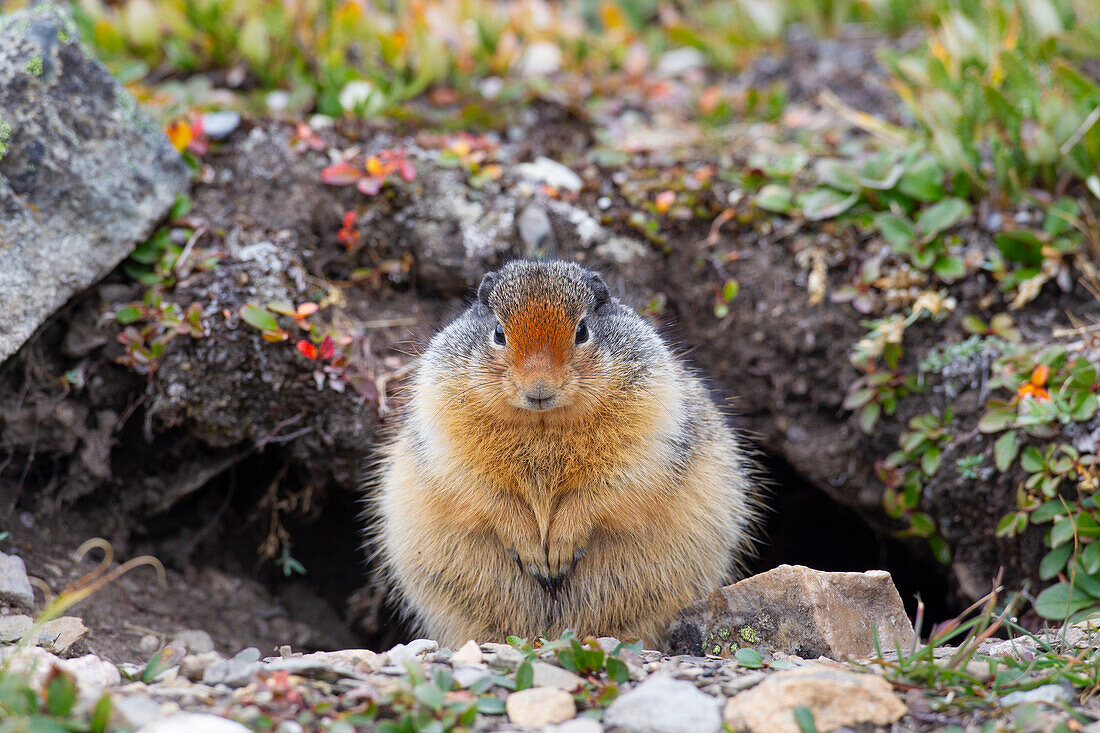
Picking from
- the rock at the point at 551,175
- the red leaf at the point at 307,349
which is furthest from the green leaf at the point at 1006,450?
the red leaf at the point at 307,349

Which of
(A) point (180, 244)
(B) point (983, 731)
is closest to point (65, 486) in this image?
(A) point (180, 244)

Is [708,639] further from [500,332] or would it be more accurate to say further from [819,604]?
[500,332]

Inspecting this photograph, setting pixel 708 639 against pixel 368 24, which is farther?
pixel 368 24

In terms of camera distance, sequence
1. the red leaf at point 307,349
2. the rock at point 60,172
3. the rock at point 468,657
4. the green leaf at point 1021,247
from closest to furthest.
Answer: the rock at point 468,657
the rock at point 60,172
the red leaf at point 307,349
the green leaf at point 1021,247

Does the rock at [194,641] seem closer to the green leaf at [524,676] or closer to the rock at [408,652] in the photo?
the rock at [408,652]

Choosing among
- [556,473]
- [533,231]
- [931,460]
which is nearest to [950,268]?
[931,460]

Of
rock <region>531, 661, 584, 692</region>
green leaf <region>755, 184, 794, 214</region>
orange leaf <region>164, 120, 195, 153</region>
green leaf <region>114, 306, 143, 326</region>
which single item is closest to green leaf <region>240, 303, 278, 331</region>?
green leaf <region>114, 306, 143, 326</region>
